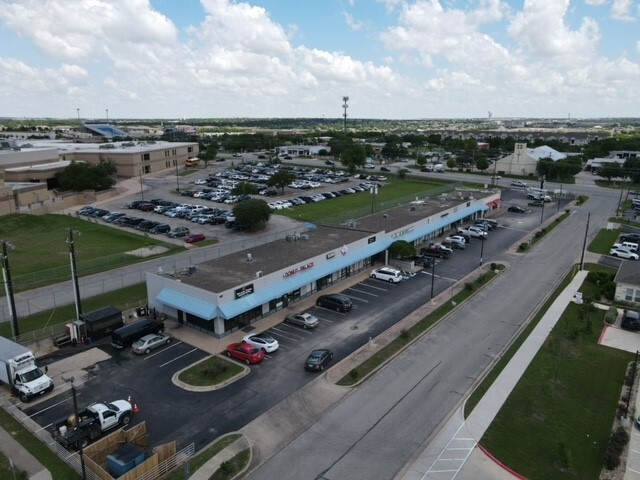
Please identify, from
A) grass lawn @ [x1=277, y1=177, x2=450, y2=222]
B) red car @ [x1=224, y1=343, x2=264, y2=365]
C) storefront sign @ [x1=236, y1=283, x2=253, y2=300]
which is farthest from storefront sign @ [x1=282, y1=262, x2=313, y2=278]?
grass lawn @ [x1=277, y1=177, x2=450, y2=222]

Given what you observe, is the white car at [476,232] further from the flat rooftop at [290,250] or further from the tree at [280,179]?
the tree at [280,179]

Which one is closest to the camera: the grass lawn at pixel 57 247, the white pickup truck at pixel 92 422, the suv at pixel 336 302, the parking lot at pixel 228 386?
the white pickup truck at pixel 92 422

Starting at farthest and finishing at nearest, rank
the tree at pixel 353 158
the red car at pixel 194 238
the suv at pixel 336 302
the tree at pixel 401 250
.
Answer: the tree at pixel 353 158
the red car at pixel 194 238
the tree at pixel 401 250
the suv at pixel 336 302

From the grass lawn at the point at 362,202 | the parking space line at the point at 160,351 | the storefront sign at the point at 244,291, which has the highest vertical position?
the storefront sign at the point at 244,291

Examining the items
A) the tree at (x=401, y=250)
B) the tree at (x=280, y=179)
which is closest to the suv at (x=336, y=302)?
the tree at (x=401, y=250)

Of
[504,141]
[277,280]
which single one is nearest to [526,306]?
[277,280]

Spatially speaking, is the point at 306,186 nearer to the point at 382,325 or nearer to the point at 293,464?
the point at 382,325
